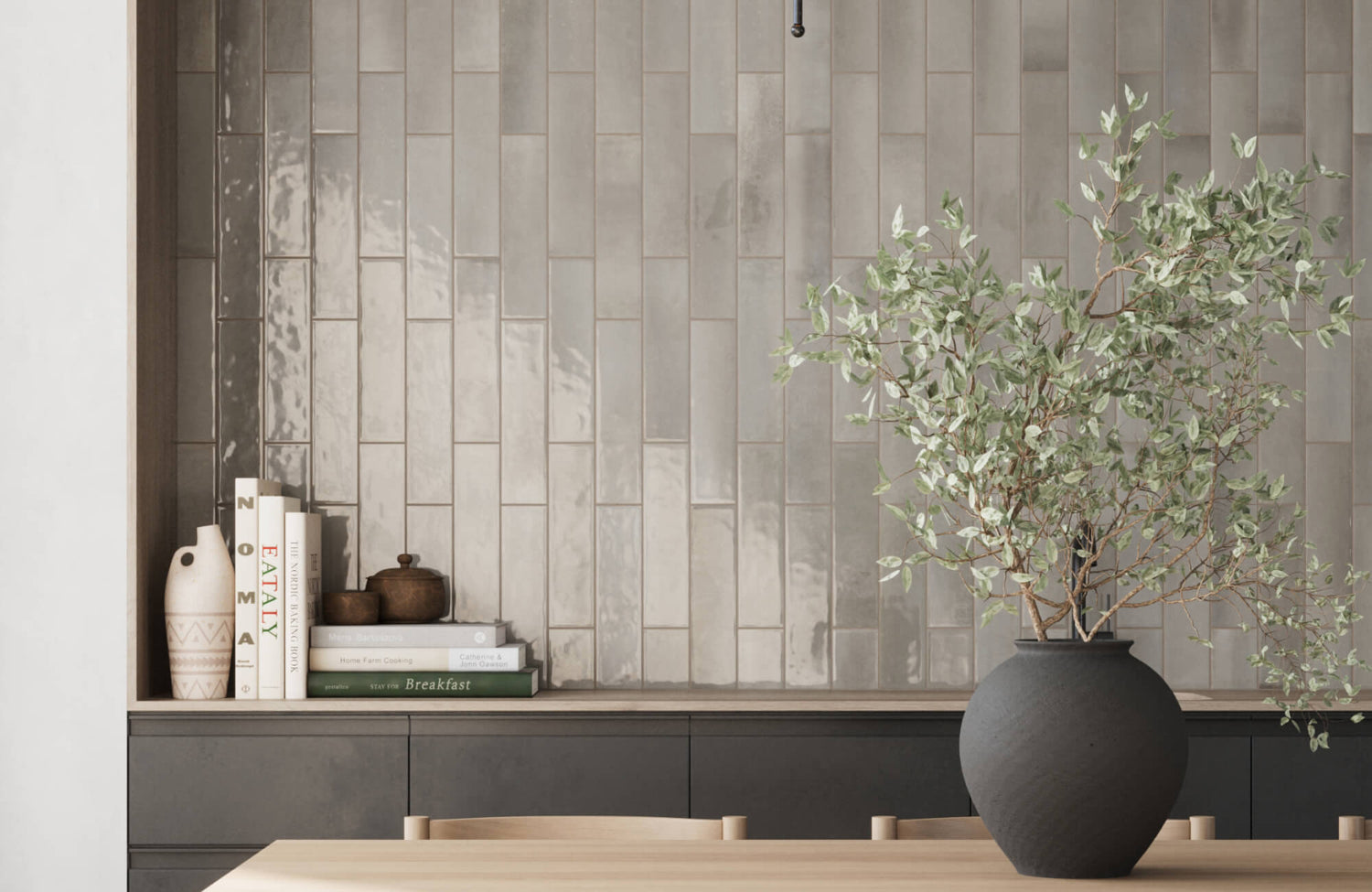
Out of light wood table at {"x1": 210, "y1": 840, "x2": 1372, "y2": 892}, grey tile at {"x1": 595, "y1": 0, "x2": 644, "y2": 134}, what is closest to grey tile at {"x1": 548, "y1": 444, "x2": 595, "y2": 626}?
grey tile at {"x1": 595, "y1": 0, "x2": 644, "y2": 134}

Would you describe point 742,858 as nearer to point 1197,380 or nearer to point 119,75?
point 1197,380

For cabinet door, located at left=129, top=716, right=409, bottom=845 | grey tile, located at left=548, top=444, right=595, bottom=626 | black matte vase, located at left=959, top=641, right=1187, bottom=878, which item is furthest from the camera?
grey tile, located at left=548, top=444, right=595, bottom=626

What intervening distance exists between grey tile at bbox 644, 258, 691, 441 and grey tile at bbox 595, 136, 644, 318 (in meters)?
0.03

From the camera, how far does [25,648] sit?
8.93 feet

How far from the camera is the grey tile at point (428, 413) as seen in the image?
3008mm

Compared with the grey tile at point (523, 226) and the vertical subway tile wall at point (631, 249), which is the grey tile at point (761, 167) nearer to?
the vertical subway tile wall at point (631, 249)

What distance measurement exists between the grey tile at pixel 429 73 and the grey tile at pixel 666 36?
1.65ft

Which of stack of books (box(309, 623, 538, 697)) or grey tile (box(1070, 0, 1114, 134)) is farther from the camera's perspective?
grey tile (box(1070, 0, 1114, 134))

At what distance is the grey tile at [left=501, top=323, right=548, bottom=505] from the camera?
9.85ft

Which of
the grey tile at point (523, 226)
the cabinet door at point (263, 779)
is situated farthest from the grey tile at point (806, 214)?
the cabinet door at point (263, 779)

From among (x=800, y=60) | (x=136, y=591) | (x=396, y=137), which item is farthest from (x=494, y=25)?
(x=136, y=591)

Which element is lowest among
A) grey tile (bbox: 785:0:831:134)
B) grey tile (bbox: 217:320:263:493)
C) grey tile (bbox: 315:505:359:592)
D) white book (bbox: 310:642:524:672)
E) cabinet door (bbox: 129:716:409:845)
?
cabinet door (bbox: 129:716:409:845)

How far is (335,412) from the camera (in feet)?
9.89

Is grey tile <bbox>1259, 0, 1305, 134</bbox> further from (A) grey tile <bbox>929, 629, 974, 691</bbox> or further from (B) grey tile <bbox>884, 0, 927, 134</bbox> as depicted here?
(A) grey tile <bbox>929, 629, 974, 691</bbox>
